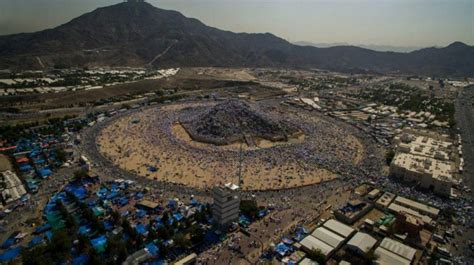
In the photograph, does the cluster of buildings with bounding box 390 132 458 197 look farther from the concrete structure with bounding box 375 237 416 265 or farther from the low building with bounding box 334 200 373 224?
the concrete structure with bounding box 375 237 416 265

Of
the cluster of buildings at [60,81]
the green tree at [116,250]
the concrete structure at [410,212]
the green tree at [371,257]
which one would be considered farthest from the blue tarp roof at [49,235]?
the cluster of buildings at [60,81]

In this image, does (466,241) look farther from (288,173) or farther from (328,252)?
(288,173)

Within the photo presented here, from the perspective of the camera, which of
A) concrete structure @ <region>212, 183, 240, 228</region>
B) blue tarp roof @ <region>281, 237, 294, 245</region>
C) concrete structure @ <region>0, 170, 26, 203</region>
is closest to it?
blue tarp roof @ <region>281, 237, 294, 245</region>

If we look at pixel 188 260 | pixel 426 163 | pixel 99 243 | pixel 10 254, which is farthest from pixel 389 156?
pixel 10 254

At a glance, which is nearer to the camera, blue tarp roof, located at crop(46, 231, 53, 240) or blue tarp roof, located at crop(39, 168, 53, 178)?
blue tarp roof, located at crop(46, 231, 53, 240)

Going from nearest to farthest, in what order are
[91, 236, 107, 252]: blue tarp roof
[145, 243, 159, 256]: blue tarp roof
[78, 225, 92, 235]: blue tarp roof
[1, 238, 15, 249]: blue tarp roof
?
[145, 243, 159, 256]: blue tarp roof, [91, 236, 107, 252]: blue tarp roof, [1, 238, 15, 249]: blue tarp roof, [78, 225, 92, 235]: blue tarp roof

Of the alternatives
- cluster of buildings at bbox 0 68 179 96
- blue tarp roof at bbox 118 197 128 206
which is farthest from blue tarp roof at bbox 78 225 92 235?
cluster of buildings at bbox 0 68 179 96

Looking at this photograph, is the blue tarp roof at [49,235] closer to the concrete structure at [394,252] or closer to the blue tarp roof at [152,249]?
the blue tarp roof at [152,249]

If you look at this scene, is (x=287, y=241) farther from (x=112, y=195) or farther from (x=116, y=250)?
(x=112, y=195)
